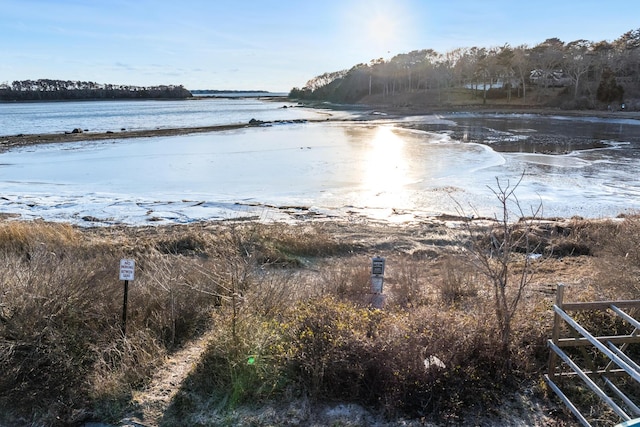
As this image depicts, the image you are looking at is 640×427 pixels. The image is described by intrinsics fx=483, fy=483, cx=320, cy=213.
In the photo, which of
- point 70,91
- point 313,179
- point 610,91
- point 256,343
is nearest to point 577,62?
point 610,91

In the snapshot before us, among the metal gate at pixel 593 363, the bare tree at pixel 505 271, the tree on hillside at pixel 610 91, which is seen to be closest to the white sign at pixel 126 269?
the bare tree at pixel 505 271

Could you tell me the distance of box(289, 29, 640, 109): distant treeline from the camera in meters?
71.4

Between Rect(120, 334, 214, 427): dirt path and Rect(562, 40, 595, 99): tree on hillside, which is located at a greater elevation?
Rect(562, 40, 595, 99): tree on hillside

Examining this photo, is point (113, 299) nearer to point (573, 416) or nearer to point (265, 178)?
point (573, 416)

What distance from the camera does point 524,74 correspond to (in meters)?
86.0

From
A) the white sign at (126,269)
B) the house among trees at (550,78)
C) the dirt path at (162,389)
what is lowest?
the dirt path at (162,389)

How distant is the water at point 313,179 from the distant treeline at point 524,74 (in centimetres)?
4449

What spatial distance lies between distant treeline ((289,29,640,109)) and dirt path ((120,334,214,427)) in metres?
72.7

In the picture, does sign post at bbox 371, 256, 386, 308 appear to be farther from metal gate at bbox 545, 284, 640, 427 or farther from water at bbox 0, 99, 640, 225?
water at bbox 0, 99, 640, 225

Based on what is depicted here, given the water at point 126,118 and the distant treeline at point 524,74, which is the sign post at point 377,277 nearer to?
the water at point 126,118

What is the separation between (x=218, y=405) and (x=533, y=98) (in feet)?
283

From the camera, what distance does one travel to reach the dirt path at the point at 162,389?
4098mm

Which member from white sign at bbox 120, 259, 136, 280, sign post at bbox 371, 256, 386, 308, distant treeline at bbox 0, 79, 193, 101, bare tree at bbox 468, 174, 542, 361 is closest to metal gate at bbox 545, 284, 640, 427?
bare tree at bbox 468, 174, 542, 361

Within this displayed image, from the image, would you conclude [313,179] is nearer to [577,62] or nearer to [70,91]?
[577,62]
